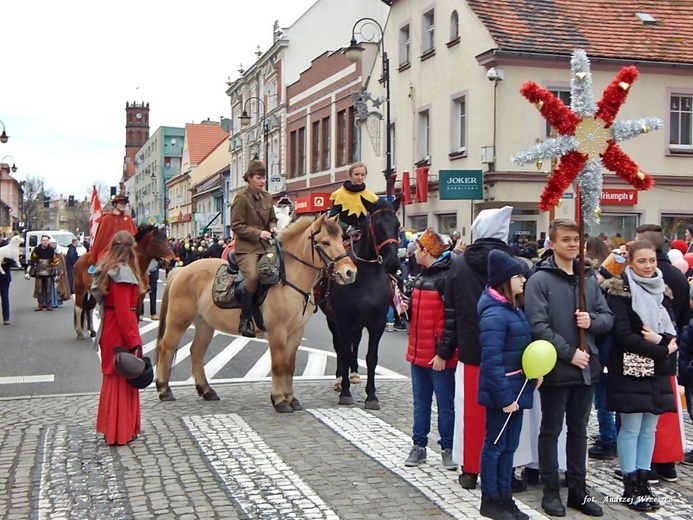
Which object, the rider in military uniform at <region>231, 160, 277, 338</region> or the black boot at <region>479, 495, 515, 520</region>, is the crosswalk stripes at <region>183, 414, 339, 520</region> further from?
the rider in military uniform at <region>231, 160, 277, 338</region>

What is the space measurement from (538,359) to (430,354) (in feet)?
4.67

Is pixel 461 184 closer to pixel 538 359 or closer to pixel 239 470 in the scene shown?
pixel 239 470

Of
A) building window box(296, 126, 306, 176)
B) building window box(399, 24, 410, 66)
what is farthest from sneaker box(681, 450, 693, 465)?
building window box(296, 126, 306, 176)

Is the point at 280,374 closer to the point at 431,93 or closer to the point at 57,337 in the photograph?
the point at 57,337

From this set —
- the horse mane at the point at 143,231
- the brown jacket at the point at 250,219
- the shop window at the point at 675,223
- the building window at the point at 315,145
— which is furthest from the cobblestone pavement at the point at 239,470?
the building window at the point at 315,145

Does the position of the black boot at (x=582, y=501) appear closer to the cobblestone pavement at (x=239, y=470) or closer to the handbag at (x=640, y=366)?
the cobblestone pavement at (x=239, y=470)

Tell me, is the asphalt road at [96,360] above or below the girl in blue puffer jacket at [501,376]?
below

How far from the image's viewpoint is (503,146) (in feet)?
76.1

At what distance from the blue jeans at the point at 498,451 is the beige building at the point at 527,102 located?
1703 centimetres

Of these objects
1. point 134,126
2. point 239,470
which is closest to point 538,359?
point 239,470

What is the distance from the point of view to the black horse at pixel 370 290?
8898 millimetres

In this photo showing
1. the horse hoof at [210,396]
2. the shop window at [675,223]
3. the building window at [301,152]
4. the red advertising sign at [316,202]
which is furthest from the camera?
the building window at [301,152]

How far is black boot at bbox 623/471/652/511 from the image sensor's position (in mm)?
5719

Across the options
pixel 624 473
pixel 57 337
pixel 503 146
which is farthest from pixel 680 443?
pixel 503 146
